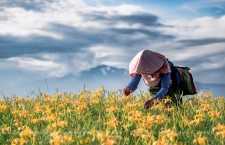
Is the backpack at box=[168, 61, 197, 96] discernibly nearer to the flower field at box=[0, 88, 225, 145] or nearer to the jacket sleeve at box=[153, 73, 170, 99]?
the flower field at box=[0, 88, 225, 145]

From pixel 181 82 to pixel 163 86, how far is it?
2.23ft

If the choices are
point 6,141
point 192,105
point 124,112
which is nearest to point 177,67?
point 192,105

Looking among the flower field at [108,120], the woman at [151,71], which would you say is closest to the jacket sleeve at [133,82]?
the woman at [151,71]

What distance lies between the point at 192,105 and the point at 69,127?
250cm

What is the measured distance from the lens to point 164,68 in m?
8.02

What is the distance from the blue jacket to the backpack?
13.1 inches

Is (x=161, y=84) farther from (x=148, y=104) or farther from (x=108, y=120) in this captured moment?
(x=108, y=120)

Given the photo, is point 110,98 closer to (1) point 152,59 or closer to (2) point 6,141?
(1) point 152,59

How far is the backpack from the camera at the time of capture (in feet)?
27.7

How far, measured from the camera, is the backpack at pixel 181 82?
845 centimetres

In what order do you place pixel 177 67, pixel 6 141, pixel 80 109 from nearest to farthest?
pixel 6 141 < pixel 80 109 < pixel 177 67

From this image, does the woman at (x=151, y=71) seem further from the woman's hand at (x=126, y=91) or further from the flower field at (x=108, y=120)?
the flower field at (x=108, y=120)

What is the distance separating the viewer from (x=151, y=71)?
7.86 m

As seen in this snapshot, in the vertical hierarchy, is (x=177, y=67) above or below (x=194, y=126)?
above
